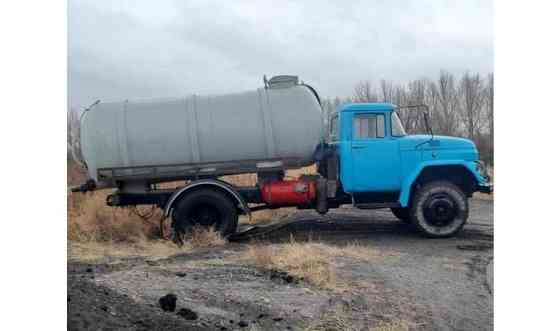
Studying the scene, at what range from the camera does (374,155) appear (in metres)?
7.06

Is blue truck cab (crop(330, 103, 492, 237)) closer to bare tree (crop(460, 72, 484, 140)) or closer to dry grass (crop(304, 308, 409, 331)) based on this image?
bare tree (crop(460, 72, 484, 140))

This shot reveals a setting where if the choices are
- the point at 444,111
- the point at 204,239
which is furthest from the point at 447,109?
the point at 204,239

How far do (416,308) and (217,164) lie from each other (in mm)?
3931

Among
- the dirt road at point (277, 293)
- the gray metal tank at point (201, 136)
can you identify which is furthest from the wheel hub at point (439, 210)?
Answer: the gray metal tank at point (201, 136)

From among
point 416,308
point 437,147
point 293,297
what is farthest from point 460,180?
point 293,297

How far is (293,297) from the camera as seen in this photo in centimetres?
417

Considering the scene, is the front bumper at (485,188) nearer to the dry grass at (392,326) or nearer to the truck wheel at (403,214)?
the truck wheel at (403,214)

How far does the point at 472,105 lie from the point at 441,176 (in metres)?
1.38

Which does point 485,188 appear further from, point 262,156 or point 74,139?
point 74,139

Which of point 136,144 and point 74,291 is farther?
point 136,144

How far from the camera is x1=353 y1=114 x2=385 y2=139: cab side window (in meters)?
7.12

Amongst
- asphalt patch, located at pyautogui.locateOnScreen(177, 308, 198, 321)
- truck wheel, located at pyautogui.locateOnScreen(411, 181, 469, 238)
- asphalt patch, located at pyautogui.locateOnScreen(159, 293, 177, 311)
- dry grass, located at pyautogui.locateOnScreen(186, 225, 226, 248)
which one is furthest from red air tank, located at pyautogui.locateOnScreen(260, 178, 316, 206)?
asphalt patch, located at pyautogui.locateOnScreen(177, 308, 198, 321)

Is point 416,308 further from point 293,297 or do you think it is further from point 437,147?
point 437,147

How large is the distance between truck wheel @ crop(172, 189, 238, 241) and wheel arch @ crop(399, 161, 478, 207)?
2.71 metres
